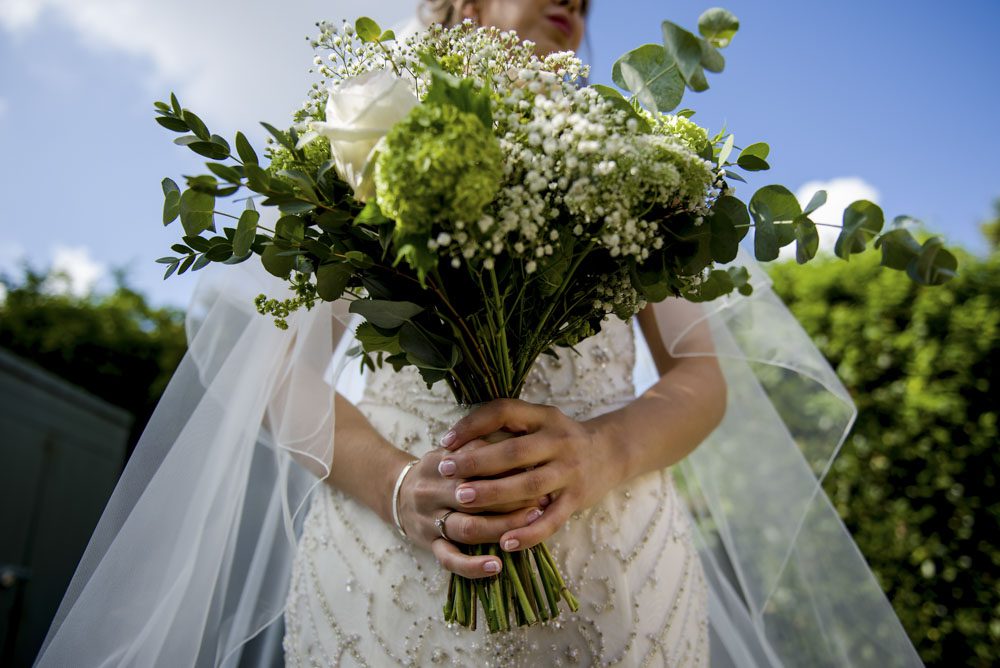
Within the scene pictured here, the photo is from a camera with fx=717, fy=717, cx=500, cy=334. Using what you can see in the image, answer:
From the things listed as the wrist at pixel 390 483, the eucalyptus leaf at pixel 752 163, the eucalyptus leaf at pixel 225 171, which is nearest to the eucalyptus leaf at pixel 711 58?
the eucalyptus leaf at pixel 752 163

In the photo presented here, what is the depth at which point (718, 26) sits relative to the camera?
138 centimetres

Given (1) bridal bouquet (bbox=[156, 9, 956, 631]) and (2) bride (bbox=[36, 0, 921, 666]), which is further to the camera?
(2) bride (bbox=[36, 0, 921, 666])

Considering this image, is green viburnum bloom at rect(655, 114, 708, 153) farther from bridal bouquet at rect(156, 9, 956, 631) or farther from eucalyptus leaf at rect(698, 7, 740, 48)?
eucalyptus leaf at rect(698, 7, 740, 48)

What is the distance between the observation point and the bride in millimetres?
1674

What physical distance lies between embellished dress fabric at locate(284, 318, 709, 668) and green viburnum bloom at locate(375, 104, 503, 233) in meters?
0.84

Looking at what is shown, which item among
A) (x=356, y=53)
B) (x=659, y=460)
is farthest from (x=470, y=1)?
(x=659, y=460)

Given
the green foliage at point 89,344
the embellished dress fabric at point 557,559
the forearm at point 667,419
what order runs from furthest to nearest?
the green foliage at point 89,344, the forearm at point 667,419, the embellished dress fabric at point 557,559

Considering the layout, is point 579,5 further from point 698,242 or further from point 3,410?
point 3,410

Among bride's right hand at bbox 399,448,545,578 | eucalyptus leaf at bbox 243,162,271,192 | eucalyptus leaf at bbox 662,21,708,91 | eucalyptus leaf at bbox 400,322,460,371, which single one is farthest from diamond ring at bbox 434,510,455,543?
eucalyptus leaf at bbox 662,21,708,91

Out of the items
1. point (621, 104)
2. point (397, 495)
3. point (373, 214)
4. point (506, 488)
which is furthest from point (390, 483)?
point (621, 104)

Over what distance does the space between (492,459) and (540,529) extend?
0.18m

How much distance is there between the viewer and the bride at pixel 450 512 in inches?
65.9

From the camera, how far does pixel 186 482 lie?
2006 millimetres

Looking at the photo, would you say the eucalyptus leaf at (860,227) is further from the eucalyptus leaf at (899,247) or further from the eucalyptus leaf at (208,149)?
the eucalyptus leaf at (208,149)
